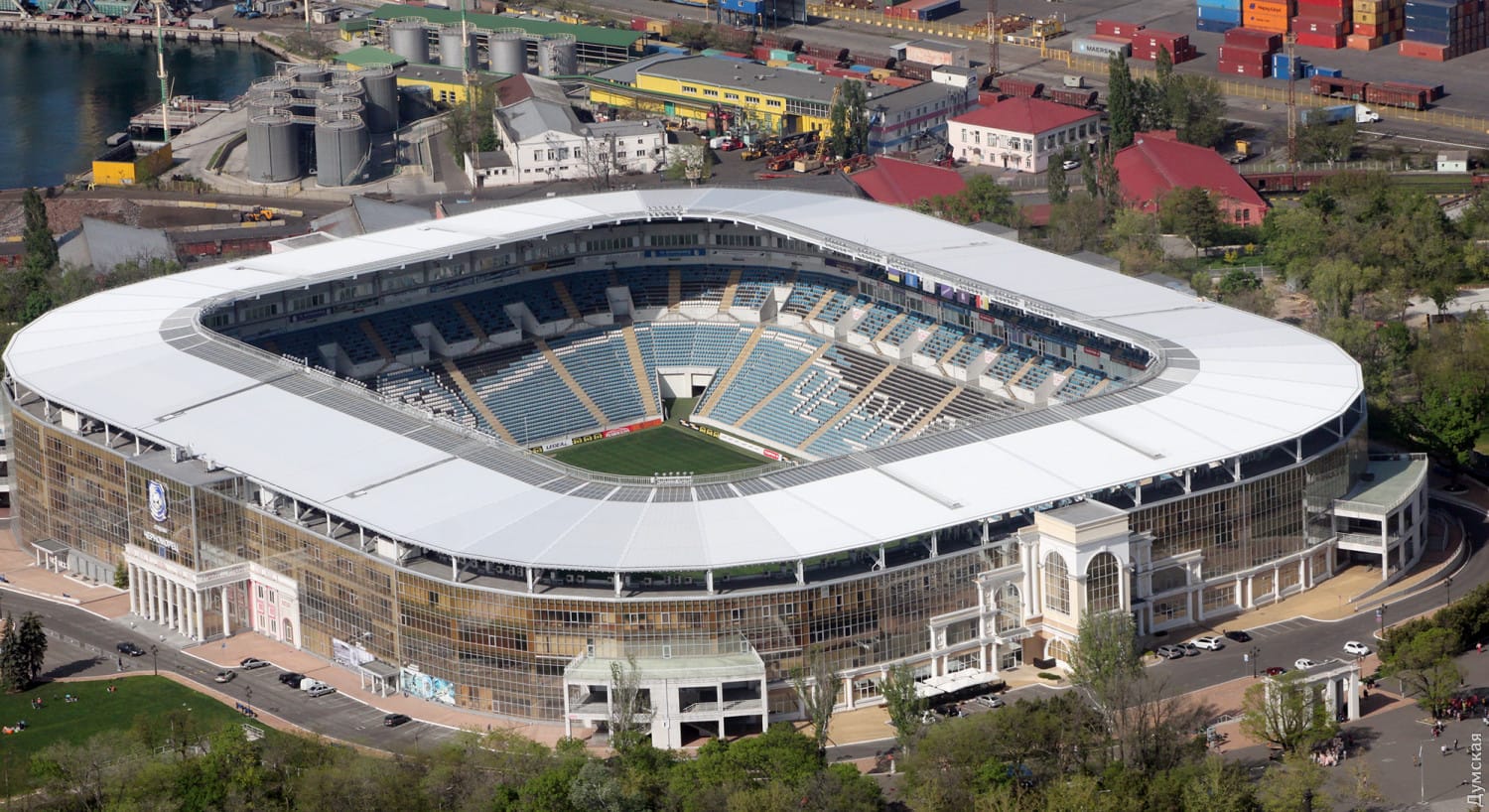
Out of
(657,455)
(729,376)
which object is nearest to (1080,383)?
(729,376)

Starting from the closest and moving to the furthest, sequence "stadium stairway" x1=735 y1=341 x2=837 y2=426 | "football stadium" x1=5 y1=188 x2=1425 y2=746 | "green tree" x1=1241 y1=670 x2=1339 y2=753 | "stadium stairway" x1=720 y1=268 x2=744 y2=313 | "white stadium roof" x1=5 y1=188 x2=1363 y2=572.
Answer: "green tree" x1=1241 y1=670 x2=1339 y2=753 < "football stadium" x1=5 y1=188 x2=1425 y2=746 < "white stadium roof" x1=5 y1=188 x2=1363 y2=572 < "stadium stairway" x1=735 y1=341 x2=837 y2=426 < "stadium stairway" x1=720 y1=268 x2=744 y2=313

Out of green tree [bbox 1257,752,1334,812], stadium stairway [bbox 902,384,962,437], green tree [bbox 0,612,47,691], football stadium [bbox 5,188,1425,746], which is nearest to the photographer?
green tree [bbox 1257,752,1334,812]

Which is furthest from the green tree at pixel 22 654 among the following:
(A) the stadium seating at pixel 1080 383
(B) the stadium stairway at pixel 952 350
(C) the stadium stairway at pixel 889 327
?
Result: (A) the stadium seating at pixel 1080 383

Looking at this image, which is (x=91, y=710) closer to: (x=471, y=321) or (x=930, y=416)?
(x=471, y=321)

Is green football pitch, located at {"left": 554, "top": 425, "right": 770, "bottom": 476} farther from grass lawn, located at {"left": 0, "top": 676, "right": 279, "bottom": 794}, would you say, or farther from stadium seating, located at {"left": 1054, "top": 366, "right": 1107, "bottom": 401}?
grass lawn, located at {"left": 0, "top": 676, "right": 279, "bottom": 794}

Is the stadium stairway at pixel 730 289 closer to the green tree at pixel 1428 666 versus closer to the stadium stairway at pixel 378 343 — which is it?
the stadium stairway at pixel 378 343

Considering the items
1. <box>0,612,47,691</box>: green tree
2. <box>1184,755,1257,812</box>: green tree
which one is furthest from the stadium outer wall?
<box>1184,755,1257,812</box>: green tree
